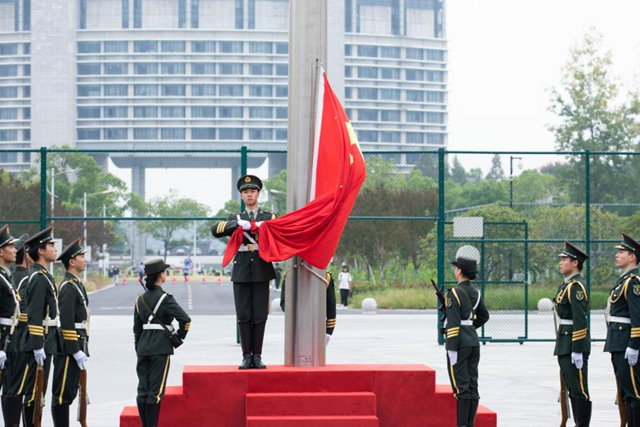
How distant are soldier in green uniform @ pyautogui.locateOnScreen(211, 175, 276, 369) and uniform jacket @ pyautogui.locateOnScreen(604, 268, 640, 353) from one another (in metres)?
3.19

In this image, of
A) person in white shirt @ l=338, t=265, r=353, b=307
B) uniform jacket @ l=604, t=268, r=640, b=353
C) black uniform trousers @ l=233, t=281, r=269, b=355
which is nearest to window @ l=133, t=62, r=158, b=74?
person in white shirt @ l=338, t=265, r=353, b=307

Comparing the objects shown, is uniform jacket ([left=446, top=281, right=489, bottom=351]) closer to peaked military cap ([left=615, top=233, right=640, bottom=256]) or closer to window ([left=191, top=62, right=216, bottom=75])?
peaked military cap ([left=615, top=233, right=640, bottom=256])

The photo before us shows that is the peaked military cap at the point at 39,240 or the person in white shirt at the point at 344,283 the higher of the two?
the peaked military cap at the point at 39,240

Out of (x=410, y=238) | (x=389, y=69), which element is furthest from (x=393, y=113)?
(x=410, y=238)

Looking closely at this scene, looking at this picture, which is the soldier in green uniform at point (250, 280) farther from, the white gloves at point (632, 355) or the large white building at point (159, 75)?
the large white building at point (159, 75)

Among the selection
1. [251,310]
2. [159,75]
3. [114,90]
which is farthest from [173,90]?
[251,310]

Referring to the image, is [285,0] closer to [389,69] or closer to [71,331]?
[389,69]

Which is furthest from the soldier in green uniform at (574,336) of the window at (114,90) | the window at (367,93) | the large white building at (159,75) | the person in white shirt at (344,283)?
the window at (367,93)

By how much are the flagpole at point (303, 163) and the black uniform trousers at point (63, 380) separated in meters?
1.99

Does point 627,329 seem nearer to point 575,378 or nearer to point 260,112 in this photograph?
point 575,378

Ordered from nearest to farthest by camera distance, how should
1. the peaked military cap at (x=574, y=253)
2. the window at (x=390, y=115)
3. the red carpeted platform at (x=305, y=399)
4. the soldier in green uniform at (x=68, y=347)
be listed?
the red carpeted platform at (x=305, y=399), the soldier in green uniform at (x=68, y=347), the peaked military cap at (x=574, y=253), the window at (x=390, y=115)

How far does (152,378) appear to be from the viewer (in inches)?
361

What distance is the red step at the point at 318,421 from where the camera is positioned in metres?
9.27

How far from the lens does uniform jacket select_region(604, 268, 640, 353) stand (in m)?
9.62
